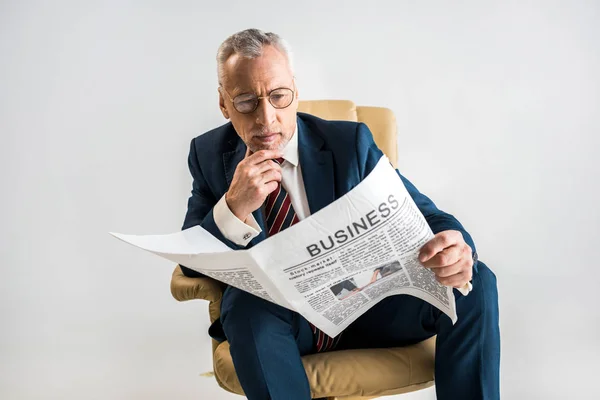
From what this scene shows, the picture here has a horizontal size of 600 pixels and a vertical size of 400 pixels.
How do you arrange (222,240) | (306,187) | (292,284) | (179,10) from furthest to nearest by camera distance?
(179,10), (306,187), (222,240), (292,284)

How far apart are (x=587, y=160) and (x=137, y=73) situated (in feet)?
4.91

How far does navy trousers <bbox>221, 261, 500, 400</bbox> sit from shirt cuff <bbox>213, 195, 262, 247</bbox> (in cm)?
11

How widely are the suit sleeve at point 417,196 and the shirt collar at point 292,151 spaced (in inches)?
5.0

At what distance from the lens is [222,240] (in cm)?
124

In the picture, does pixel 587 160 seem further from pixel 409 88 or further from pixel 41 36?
pixel 41 36

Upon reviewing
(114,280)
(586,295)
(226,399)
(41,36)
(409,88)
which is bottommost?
(226,399)

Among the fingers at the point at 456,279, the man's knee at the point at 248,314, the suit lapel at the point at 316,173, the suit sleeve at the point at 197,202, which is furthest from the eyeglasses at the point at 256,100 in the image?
the fingers at the point at 456,279

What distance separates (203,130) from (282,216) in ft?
3.13

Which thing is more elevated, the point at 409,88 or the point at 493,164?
the point at 409,88

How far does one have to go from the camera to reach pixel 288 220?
1.34 metres

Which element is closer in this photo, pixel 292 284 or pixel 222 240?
pixel 292 284

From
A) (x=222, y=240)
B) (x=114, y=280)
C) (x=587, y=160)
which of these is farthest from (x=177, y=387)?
(x=587, y=160)

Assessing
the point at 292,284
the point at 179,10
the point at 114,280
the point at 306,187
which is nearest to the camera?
the point at 292,284

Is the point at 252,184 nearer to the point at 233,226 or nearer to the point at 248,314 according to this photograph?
the point at 233,226
